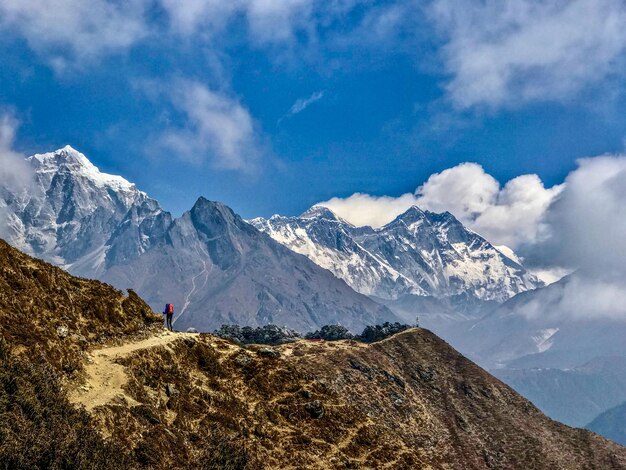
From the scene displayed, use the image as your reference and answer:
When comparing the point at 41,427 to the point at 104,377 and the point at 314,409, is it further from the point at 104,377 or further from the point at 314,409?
the point at 314,409

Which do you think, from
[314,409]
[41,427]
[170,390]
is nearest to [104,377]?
[170,390]

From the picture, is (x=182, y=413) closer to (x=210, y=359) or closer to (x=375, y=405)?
(x=210, y=359)

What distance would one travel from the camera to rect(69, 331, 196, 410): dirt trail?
45.2m

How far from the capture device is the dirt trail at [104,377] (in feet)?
148

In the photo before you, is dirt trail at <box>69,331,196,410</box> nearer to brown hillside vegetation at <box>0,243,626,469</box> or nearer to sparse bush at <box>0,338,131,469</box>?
brown hillside vegetation at <box>0,243,626,469</box>

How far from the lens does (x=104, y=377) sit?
50.2 meters

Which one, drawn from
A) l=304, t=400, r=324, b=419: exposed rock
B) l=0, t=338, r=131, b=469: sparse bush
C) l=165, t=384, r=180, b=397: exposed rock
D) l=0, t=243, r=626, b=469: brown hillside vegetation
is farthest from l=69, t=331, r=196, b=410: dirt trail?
l=304, t=400, r=324, b=419: exposed rock

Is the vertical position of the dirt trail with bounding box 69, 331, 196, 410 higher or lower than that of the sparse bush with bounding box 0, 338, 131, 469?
higher

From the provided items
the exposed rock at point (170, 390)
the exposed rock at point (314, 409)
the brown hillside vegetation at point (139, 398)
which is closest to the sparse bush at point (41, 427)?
the brown hillside vegetation at point (139, 398)

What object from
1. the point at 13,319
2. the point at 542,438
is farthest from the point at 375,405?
the point at 13,319

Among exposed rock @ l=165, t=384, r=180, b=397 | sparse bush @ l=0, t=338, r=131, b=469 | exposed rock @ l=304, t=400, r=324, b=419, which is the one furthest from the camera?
exposed rock @ l=304, t=400, r=324, b=419

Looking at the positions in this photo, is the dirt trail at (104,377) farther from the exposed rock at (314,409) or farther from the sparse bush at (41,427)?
the exposed rock at (314,409)

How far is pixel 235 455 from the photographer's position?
43938 millimetres

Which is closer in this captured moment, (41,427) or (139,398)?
(41,427)
